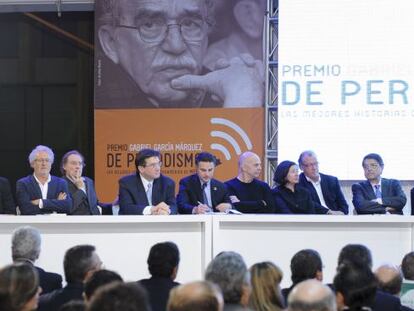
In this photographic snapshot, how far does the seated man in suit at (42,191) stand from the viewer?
20.6ft

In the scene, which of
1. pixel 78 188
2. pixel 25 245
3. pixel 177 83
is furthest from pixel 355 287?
pixel 177 83

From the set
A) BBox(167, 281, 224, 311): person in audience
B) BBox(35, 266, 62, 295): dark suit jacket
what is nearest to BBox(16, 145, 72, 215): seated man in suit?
BBox(35, 266, 62, 295): dark suit jacket

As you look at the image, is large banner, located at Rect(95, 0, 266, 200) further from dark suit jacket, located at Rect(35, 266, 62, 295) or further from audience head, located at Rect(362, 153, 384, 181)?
dark suit jacket, located at Rect(35, 266, 62, 295)

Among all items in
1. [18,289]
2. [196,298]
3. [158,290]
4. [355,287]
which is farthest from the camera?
[158,290]

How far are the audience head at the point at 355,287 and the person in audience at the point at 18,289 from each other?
3.67 feet

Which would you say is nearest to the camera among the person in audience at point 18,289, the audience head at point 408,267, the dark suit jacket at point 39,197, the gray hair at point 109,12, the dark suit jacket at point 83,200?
the person in audience at point 18,289

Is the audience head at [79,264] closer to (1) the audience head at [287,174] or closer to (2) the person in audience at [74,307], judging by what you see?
(2) the person in audience at [74,307]

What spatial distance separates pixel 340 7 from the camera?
27.7 ft

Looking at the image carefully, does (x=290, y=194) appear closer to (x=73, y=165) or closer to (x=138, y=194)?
(x=138, y=194)

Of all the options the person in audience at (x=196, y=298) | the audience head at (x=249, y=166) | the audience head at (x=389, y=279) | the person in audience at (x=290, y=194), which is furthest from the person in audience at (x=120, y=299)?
the audience head at (x=249, y=166)

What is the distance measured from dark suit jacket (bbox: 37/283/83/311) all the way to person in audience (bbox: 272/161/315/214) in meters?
3.13

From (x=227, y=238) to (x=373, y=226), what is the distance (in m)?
1.01

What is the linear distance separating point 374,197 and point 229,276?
3.95 m

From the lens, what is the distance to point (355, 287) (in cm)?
326
